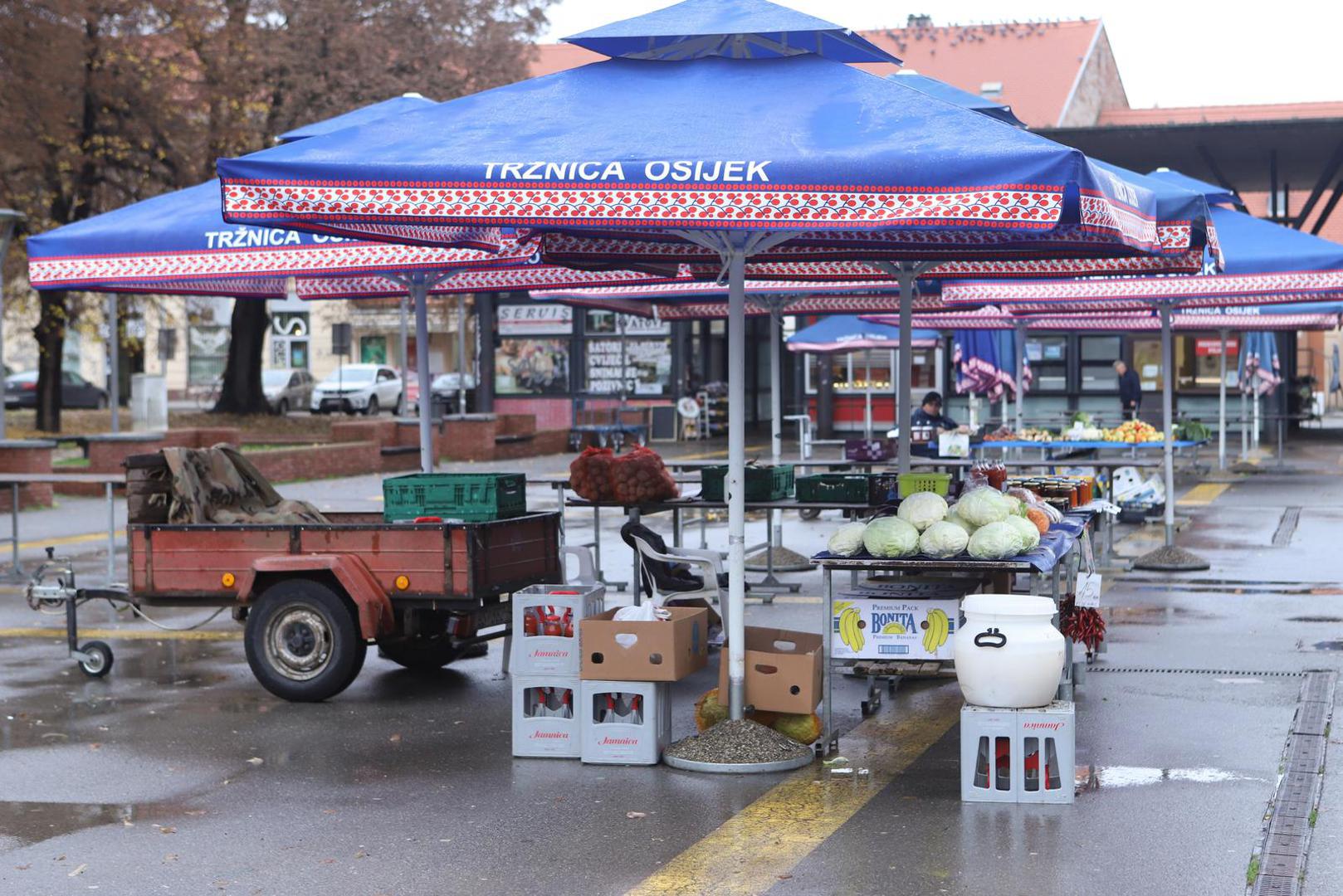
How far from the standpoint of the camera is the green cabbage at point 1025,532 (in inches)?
299

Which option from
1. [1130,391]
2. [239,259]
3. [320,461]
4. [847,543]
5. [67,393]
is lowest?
[320,461]

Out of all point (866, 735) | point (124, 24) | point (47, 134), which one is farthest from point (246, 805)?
point (124, 24)

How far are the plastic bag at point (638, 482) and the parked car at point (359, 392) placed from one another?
39268 mm

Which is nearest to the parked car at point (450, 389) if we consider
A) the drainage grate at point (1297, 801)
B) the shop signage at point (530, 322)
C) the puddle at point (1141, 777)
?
the shop signage at point (530, 322)

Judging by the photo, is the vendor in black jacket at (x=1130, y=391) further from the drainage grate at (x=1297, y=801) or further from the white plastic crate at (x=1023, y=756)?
the white plastic crate at (x=1023, y=756)

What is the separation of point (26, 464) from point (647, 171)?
1538cm

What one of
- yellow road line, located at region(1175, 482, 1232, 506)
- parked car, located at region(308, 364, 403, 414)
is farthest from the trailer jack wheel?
parked car, located at region(308, 364, 403, 414)

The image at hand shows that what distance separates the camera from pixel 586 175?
6.93 meters

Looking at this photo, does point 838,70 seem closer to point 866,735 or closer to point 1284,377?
point 866,735

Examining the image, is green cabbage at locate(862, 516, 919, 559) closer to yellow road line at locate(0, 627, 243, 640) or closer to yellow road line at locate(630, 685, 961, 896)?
yellow road line at locate(630, 685, 961, 896)

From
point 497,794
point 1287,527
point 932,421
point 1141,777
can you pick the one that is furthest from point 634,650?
point 932,421

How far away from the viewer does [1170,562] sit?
Answer: 1448 cm

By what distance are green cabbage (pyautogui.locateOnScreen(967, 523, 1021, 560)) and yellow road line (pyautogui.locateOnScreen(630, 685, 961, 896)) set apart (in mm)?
1026

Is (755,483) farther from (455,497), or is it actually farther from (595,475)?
(455,497)
